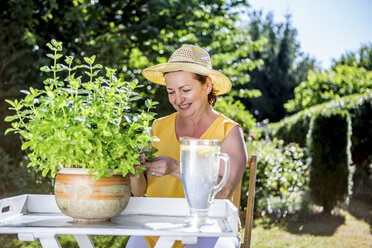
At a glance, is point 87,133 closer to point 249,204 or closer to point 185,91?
point 185,91

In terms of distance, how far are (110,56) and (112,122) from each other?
16.6 feet

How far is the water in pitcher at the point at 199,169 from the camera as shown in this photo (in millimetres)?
1184

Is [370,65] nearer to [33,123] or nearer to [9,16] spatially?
[9,16]

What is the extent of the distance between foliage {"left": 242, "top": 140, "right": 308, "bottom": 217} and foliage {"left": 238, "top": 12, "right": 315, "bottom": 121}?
1695 centimetres

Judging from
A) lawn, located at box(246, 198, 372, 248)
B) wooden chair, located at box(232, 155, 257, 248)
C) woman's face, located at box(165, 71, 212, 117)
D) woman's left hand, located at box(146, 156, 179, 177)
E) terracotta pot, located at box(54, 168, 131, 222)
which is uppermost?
woman's face, located at box(165, 71, 212, 117)

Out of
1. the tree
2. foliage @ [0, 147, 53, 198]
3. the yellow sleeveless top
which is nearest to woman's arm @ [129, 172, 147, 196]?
the yellow sleeveless top

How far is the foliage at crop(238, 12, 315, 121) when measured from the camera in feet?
79.5

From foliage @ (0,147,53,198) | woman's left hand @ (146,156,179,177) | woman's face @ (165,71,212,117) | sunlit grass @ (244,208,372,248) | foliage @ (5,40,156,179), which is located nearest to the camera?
foliage @ (5,40,156,179)

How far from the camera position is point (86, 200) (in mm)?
1222

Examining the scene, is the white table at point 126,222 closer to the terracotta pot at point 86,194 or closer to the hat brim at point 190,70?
the terracotta pot at point 86,194

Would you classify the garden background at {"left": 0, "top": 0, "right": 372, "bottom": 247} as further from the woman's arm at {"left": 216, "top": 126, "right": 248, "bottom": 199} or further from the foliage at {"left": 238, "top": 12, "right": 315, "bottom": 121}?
the foliage at {"left": 238, "top": 12, "right": 315, "bottom": 121}

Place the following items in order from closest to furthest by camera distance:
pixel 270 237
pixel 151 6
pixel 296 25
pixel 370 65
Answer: pixel 270 237
pixel 151 6
pixel 370 65
pixel 296 25

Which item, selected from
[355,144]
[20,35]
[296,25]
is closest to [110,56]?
[20,35]

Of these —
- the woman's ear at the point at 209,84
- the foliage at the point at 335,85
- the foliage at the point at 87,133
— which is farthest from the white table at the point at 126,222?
the foliage at the point at 335,85
